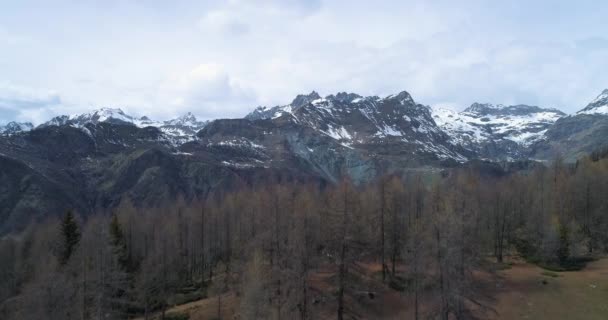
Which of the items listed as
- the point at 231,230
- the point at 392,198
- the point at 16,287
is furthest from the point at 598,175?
the point at 16,287

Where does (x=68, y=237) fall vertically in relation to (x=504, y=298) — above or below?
above

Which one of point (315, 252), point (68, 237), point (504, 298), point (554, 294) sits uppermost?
point (315, 252)

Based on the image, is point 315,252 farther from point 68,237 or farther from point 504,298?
point 68,237

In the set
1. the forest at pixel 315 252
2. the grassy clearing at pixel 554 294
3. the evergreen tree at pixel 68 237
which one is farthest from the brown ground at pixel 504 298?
the evergreen tree at pixel 68 237

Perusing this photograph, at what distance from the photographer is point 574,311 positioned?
156 feet

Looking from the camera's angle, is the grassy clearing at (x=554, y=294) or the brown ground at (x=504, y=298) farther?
the brown ground at (x=504, y=298)

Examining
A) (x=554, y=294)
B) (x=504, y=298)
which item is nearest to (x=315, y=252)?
(x=504, y=298)

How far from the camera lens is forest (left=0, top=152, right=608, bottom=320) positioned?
145 ft

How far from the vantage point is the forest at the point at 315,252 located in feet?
145

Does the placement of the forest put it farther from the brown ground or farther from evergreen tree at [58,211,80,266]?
the brown ground

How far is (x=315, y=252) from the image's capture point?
53281 mm

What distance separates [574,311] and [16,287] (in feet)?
278

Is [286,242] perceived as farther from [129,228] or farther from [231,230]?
[129,228]

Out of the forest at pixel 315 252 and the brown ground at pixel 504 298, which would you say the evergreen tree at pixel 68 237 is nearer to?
the forest at pixel 315 252
